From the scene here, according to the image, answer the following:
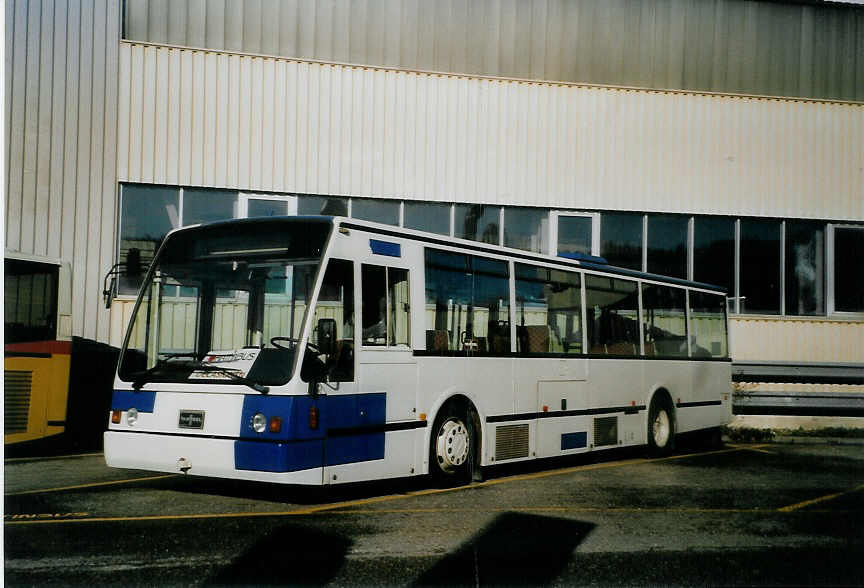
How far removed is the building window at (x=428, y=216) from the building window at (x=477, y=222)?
0.62 ft

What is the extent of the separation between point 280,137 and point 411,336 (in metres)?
7.07

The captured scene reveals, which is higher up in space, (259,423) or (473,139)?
(473,139)

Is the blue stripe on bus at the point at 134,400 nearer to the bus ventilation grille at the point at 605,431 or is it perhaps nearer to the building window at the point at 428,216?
the bus ventilation grille at the point at 605,431

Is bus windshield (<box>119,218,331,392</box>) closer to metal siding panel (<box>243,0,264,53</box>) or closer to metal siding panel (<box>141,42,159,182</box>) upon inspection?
metal siding panel (<box>141,42,159,182</box>)

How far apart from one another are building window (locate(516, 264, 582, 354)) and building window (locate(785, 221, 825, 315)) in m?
8.00

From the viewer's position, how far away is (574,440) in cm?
1198

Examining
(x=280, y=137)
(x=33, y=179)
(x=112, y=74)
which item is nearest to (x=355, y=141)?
(x=280, y=137)

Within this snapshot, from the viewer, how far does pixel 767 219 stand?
1834cm

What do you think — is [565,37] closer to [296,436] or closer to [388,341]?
[388,341]

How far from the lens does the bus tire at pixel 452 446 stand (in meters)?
9.75

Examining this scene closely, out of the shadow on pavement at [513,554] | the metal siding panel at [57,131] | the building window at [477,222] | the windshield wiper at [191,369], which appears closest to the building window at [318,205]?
the building window at [477,222]

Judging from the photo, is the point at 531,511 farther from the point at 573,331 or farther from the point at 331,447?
the point at 573,331

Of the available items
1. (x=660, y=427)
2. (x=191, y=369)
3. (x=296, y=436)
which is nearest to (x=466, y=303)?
(x=296, y=436)

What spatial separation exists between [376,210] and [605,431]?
19.3 ft
